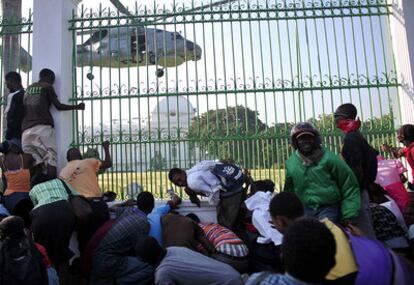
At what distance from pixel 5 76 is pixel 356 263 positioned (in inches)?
207

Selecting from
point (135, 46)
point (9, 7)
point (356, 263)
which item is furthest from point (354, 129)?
point (9, 7)

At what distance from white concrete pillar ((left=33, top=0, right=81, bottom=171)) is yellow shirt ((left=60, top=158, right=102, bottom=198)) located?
692 millimetres

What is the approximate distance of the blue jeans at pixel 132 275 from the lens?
13.6 feet

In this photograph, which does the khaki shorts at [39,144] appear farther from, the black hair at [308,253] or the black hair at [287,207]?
the black hair at [308,253]

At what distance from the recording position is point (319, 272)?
1.69 metres

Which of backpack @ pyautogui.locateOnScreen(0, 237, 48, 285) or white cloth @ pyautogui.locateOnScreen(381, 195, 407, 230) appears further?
white cloth @ pyautogui.locateOnScreen(381, 195, 407, 230)

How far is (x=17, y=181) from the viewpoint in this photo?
5.17 m

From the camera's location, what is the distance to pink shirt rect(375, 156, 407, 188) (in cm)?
493

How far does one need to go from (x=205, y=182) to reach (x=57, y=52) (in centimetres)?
282

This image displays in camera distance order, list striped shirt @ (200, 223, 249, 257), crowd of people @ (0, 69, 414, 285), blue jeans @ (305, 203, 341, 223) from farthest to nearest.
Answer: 1. striped shirt @ (200, 223, 249, 257)
2. blue jeans @ (305, 203, 341, 223)
3. crowd of people @ (0, 69, 414, 285)

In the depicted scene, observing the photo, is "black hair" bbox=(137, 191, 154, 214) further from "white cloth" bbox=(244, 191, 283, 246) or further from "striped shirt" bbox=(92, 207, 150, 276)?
"white cloth" bbox=(244, 191, 283, 246)

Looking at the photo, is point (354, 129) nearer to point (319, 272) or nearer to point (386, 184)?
point (386, 184)

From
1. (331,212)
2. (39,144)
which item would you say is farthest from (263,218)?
(39,144)

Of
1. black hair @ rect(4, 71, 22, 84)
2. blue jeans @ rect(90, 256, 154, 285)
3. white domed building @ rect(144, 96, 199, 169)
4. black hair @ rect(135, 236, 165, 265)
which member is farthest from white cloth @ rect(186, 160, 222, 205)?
black hair @ rect(4, 71, 22, 84)
